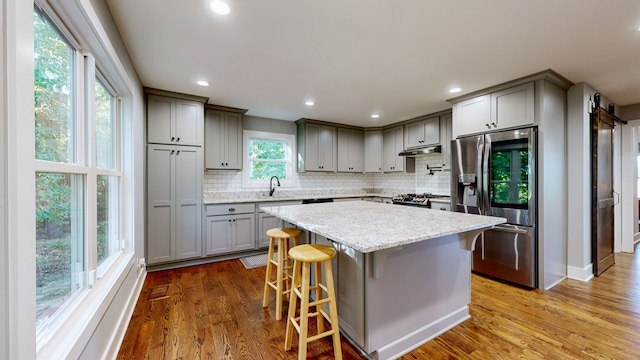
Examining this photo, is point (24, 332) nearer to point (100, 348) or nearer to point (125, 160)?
point (100, 348)

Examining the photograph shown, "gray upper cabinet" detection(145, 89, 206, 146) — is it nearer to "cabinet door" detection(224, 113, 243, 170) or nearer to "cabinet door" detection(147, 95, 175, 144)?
"cabinet door" detection(147, 95, 175, 144)

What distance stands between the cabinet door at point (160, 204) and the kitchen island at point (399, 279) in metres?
2.13

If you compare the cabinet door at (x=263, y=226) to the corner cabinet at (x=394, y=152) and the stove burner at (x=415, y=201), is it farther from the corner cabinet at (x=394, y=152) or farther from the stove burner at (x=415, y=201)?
the corner cabinet at (x=394, y=152)

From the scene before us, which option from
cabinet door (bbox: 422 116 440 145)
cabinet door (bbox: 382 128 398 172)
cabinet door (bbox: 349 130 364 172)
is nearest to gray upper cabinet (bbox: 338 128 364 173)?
cabinet door (bbox: 349 130 364 172)

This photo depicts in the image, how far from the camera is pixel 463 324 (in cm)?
207

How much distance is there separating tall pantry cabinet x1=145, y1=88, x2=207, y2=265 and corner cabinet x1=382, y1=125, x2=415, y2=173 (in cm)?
353

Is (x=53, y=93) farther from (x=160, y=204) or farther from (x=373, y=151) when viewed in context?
(x=373, y=151)

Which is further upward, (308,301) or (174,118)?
(174,118)

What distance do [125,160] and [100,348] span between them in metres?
1.59

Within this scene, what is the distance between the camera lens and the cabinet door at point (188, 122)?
339cm

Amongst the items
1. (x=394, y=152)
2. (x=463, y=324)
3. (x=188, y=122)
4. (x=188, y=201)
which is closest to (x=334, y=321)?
(x=463, y=324)

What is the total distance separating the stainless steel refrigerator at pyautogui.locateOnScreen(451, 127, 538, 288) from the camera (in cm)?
275

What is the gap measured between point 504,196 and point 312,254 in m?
2.54

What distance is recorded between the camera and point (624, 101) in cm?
366
